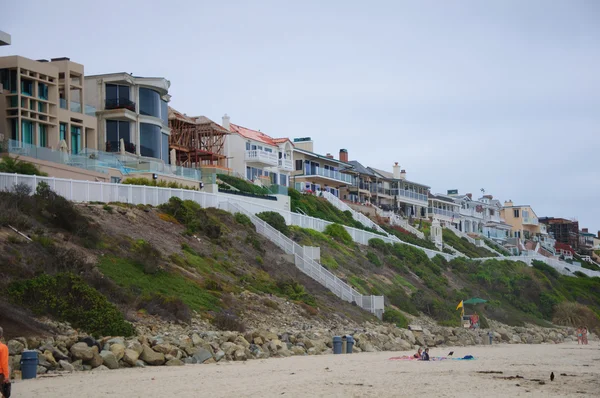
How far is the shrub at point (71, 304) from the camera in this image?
24.9 meters

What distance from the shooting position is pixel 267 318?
32906mm

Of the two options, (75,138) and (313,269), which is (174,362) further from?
(75,138)

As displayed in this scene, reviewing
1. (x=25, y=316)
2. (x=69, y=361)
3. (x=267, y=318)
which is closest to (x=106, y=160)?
(x=267, y=318)

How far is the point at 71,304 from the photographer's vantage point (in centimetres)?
2558

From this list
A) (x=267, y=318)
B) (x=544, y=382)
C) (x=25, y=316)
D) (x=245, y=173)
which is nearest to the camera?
(x=544, y=382)

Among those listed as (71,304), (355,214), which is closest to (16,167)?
(71,304)

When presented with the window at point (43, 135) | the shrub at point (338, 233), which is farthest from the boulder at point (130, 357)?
the shrub at point (338, 233)

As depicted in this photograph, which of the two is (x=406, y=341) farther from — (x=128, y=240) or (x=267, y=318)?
(x=128, y=240)

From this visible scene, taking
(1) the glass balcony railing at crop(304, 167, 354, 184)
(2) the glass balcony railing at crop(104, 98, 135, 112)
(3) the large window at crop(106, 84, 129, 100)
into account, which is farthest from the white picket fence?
(1) the glass balcony railing at crop(304, 167, 354, 184)

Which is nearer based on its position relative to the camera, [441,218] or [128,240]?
[128,240]

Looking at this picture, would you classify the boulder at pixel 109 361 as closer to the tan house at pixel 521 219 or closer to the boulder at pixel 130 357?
the boulder at pixel 130 357

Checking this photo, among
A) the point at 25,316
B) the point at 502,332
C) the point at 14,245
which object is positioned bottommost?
the point at 502,332

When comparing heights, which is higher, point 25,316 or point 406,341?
point 25,316

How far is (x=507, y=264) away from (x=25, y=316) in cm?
5436
